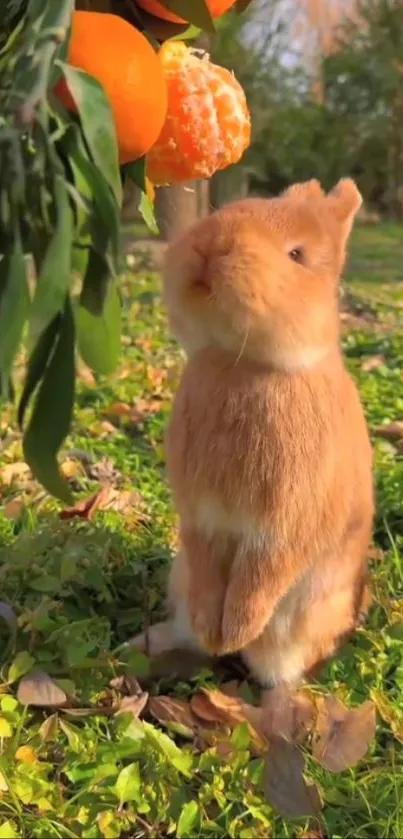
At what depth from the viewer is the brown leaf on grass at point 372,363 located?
8.80 feet

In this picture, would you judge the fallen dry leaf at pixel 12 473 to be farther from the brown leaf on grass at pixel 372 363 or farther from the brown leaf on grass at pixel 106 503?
the brown leaf on grass at pixel 372 363

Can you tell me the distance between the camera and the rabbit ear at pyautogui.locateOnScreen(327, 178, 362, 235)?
1092 millimetres

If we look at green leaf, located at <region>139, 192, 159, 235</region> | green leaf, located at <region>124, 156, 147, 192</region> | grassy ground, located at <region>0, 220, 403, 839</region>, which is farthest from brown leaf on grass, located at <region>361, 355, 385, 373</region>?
green leaf, located at <region>124, 156, 147, 192</region>

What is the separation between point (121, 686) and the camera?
1.21 meters

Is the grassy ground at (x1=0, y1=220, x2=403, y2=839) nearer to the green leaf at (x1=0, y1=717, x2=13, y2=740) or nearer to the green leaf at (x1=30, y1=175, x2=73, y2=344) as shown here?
the green leaf at (x1=0, y1=717, x2=13, y2=740)

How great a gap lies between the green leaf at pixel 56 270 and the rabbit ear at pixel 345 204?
21.9 inches

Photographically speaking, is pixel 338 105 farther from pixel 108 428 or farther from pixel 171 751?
pixel 171 751

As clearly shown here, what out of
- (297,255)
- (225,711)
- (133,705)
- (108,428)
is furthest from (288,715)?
(108,428)

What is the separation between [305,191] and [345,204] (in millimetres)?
50

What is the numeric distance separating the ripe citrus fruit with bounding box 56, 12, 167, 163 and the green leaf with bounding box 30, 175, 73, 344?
79mm

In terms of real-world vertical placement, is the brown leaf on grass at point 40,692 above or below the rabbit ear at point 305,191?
below

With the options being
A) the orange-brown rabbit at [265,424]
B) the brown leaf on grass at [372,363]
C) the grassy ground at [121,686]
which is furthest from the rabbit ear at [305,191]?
the brown leaf on grass at [372,363]

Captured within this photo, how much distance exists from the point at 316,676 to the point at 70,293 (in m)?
0.79

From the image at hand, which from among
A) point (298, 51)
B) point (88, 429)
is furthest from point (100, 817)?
point (298, 51)
